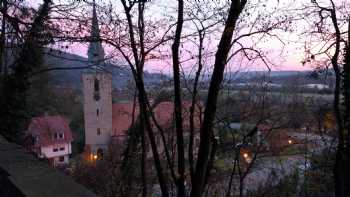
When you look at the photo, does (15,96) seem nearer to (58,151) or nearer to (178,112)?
(178,112)

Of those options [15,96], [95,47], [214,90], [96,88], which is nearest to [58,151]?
[96,88]

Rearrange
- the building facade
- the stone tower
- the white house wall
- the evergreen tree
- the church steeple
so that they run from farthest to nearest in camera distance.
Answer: the building facade → the stone tower → the white house wall → the evergreen tree → the church steeple

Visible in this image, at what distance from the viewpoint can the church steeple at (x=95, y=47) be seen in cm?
523

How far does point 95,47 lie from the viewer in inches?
228

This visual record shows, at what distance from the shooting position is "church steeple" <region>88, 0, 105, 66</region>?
5.23 meters

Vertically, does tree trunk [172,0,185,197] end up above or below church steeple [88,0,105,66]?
below

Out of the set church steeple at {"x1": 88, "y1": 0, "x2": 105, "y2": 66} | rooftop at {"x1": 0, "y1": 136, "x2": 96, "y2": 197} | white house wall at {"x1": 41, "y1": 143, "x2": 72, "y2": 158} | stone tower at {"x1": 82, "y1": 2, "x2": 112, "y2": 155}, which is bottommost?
white house wall at {"x1": 41, "y1": 143, "x2": 72, "y2": 158}

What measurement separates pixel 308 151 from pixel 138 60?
1105cm

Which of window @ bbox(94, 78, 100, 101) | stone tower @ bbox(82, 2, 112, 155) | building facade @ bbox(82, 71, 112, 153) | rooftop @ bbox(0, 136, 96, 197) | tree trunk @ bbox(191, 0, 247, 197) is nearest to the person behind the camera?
rooftop @ bbox(0, 136, 96, 197)

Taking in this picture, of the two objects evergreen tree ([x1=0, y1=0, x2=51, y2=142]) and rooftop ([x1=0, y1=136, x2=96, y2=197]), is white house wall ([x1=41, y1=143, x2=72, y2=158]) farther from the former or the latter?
rooftop ([x1=0, y1=136, x2=96, y2=197])

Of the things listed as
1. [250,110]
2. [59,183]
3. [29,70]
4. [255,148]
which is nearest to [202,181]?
[59,183]

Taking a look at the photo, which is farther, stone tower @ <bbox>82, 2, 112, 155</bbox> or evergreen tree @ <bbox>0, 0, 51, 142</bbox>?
stone tower @ <bbox>82, 2, 112, 155</bbox>

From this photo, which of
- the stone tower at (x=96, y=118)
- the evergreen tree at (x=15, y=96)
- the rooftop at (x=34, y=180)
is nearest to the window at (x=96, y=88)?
the stone tower at (x=96, y=118)

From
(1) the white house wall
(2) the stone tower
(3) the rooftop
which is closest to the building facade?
(2) the stone tower
